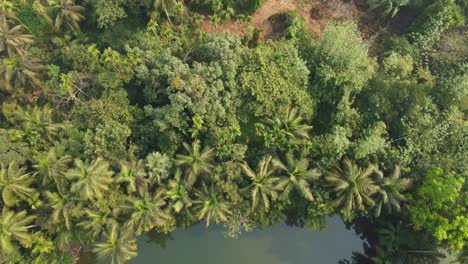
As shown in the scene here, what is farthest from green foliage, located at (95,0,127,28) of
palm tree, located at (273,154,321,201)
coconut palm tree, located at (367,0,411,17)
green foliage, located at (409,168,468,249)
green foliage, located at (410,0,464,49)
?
green foliage, located at (409,168,468,249)

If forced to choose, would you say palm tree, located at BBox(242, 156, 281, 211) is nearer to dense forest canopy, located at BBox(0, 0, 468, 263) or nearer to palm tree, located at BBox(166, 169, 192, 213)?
dense forest canopy, located at BBox(0, 0, 468, 263)

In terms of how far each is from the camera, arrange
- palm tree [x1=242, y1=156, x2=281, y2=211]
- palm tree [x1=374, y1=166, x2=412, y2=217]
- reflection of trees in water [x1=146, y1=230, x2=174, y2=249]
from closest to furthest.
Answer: palm tree [x1=374, y1=166, x2=412, y2=217] < palm tree [x1=242, y1=156, x2=281, y2=211] < reflection of trees in water [x1=146, y1=230, x2=174, y2=249]

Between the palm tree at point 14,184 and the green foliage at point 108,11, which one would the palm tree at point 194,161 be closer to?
the palm tree at point 14,184

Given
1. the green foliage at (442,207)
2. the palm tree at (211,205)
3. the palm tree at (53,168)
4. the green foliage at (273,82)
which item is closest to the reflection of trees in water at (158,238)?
the palm tree at (211,205)

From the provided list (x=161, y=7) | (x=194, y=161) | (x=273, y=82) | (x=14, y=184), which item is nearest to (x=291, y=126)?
(x=273, y=82)

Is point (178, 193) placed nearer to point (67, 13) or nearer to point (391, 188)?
point (391, 188)

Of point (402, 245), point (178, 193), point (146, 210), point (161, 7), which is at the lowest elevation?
point (146, 210)
